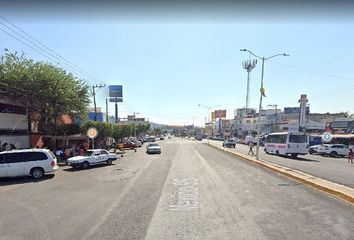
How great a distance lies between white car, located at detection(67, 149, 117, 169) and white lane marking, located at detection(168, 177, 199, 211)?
967 centimetres

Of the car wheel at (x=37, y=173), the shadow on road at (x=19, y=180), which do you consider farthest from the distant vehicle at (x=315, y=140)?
the car wheel at (x=37, y=173)

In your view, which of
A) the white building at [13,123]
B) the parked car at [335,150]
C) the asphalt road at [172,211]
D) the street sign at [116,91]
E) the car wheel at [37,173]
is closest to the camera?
the asphalt road at [172,211]

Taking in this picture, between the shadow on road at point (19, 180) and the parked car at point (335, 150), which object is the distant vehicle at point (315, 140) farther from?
the shadow on road at point (19, 180)

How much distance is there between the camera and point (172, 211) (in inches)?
384

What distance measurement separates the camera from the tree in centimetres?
2998

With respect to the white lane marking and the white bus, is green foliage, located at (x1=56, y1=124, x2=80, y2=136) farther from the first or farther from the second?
the white lane marking

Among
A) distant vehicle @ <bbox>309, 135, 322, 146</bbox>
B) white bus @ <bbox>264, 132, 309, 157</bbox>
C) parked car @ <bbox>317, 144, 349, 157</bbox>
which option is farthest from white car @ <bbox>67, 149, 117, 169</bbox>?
distant vehicle @ <bbox>309, 135, 322, 146</bbox>

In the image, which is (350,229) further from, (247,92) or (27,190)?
(247,92)

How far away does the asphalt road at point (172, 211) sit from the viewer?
7.66 m

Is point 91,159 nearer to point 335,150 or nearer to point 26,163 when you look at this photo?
point 26,163

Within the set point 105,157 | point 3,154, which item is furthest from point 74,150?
point 3,154

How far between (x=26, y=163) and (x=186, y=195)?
418 inches

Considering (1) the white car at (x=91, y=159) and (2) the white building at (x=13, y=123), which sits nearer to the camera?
(1) the white car at (x=91, y=159)

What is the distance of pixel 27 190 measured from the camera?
14.3 m
